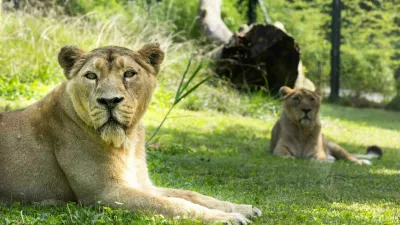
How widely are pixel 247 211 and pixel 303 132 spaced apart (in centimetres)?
641

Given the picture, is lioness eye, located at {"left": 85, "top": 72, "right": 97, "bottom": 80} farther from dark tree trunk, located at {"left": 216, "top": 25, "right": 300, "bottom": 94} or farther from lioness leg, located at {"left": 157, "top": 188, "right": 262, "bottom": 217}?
dark tree trunk, located at {"left": 216, "top": 25, "right": 300, "bottom": 94}

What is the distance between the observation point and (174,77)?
1543 cm

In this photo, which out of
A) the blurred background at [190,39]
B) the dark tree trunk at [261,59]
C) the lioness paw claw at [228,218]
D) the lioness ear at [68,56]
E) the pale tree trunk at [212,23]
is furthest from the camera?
the pale tree trunk at [212,23]

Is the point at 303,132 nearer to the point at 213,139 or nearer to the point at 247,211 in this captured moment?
the point at 213,139

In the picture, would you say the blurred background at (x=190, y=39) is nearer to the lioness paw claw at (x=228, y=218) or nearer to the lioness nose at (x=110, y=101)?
the lioness nose at (x=110, y=101)

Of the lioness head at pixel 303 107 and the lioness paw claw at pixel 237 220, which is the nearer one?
the lioness paw claw at pixel 237 220

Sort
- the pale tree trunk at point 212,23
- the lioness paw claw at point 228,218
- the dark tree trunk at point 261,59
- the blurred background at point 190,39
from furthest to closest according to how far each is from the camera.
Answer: the pale tree trunk at point 212,23 < the dark tree trunk at point 261,59 < the blurred background at point 190,39 < the lioness paw claw at point 228,218

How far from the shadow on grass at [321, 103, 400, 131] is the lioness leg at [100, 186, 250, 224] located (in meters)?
13.1

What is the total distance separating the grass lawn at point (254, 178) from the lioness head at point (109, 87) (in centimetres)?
58

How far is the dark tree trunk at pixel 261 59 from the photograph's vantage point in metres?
15.9

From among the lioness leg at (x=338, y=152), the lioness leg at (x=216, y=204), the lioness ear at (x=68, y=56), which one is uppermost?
the lioness ear at (x=68, y=56)

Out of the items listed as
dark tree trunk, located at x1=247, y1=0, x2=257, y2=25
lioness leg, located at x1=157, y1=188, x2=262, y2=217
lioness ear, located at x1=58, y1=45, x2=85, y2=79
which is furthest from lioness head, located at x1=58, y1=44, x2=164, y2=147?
dark tree trunk, located at x1=247, y1=0, x2=257, y2=25

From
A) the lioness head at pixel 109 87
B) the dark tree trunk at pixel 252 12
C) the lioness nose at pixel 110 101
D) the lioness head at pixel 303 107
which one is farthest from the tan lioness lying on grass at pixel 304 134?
the dark tree trunk at pixel 252 12

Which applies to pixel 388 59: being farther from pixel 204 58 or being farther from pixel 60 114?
pixel 60 114
